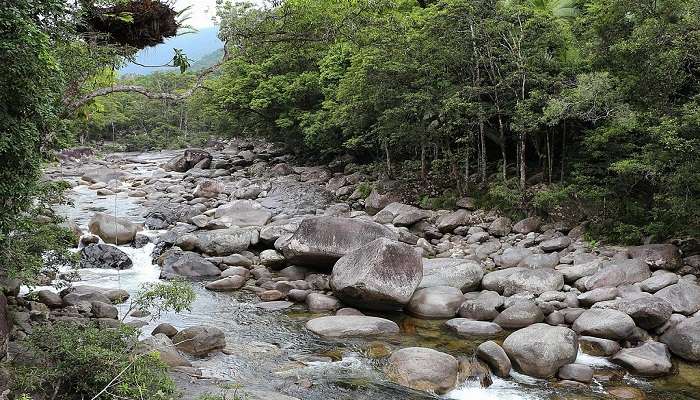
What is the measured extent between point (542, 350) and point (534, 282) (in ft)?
11.9

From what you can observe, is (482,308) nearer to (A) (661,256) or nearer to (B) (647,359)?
(B) (647,359)

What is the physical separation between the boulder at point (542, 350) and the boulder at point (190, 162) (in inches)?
1110

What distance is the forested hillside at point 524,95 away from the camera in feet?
40.1

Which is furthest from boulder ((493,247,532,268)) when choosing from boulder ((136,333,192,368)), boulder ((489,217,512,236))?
boulder ((136,333,192,368))

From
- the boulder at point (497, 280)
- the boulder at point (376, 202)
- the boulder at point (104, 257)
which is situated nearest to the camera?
the boulder at point (497, 280)

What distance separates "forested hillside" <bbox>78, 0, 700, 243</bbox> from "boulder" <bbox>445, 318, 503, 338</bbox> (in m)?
5.22

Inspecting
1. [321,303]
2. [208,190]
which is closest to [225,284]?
[321,303]

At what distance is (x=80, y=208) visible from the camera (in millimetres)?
23203

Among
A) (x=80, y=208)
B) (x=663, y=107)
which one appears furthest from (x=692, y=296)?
(x=80, y=208)

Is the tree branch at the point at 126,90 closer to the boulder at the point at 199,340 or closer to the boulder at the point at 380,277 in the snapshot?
the boulder at the point at 199,340

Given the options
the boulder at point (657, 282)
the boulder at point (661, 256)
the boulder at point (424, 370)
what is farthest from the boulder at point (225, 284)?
the boulder at point (661, 256)

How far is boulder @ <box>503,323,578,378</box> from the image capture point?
9.05 m

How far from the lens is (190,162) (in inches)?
1399

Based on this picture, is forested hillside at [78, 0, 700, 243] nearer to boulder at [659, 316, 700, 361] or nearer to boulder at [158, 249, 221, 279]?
boulder at [659, 316, 700, 361]
